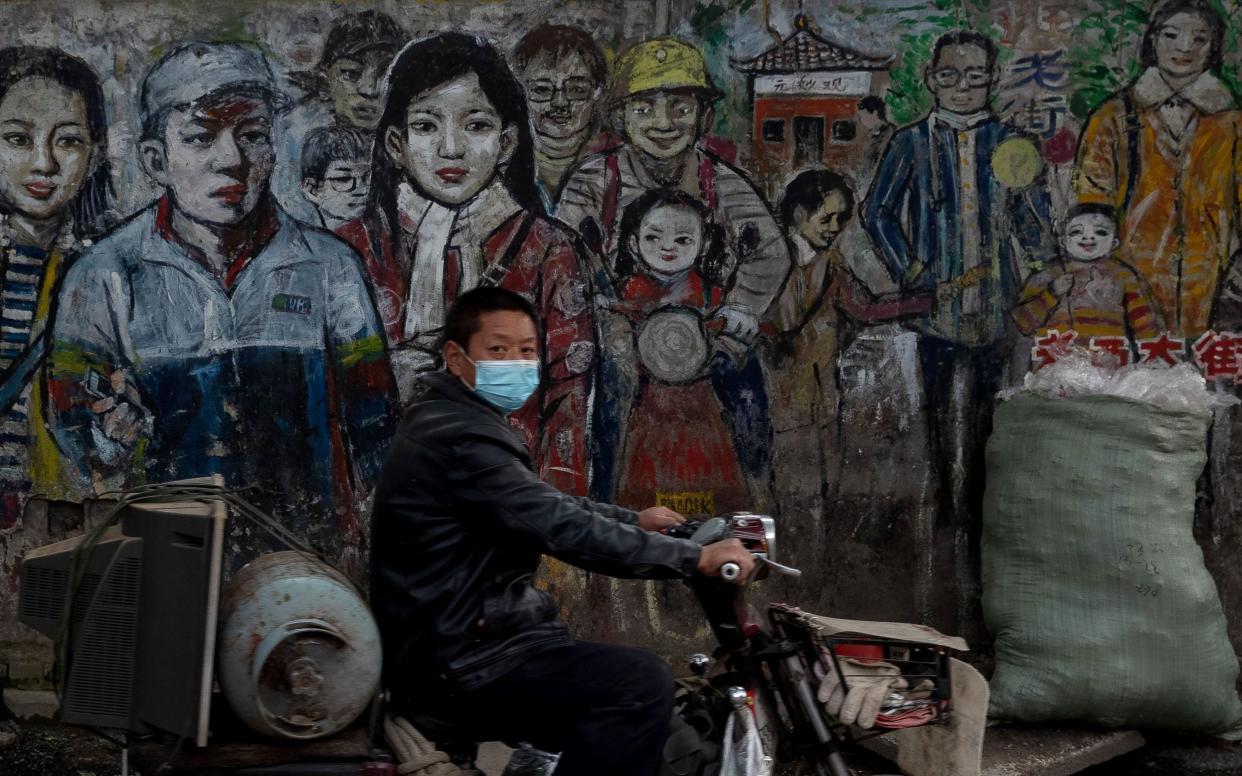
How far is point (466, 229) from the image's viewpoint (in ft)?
19.1

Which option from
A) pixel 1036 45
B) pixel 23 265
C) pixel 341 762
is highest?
pixel 1036 45

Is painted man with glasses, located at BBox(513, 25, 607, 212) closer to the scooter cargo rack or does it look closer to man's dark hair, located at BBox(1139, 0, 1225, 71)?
man's dark hair, located at BBox(1139, 0, 1225, 71)

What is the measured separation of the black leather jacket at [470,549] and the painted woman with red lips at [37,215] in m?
3.30

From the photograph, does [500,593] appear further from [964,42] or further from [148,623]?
[964,42]

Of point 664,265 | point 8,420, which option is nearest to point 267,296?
point 8,420

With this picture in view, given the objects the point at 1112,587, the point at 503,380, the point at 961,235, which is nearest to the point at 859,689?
the point at 503,380

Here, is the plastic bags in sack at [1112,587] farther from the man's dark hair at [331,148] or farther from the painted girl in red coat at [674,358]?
the man's dark hair at [331,148]

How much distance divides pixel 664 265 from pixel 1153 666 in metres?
2.61

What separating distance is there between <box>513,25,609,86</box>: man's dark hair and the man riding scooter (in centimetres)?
292

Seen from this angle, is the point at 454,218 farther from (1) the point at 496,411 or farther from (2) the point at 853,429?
(1) the point at 496,411

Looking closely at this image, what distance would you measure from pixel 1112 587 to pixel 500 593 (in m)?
2.86

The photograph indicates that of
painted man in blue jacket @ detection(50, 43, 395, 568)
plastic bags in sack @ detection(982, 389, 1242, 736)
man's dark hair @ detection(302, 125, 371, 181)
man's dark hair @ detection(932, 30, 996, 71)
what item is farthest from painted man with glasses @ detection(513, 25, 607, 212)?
plastic bags in sack @ detection(982, 389, 1242, 736)

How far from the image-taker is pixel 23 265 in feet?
18.9

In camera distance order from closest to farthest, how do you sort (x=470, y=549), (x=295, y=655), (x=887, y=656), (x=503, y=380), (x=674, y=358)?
1. (x=295, y=655)
2. (x=470, y=549)
3. (x=503, y=380)
4. (x=887, y=656)
5. (x=674, y=358)
